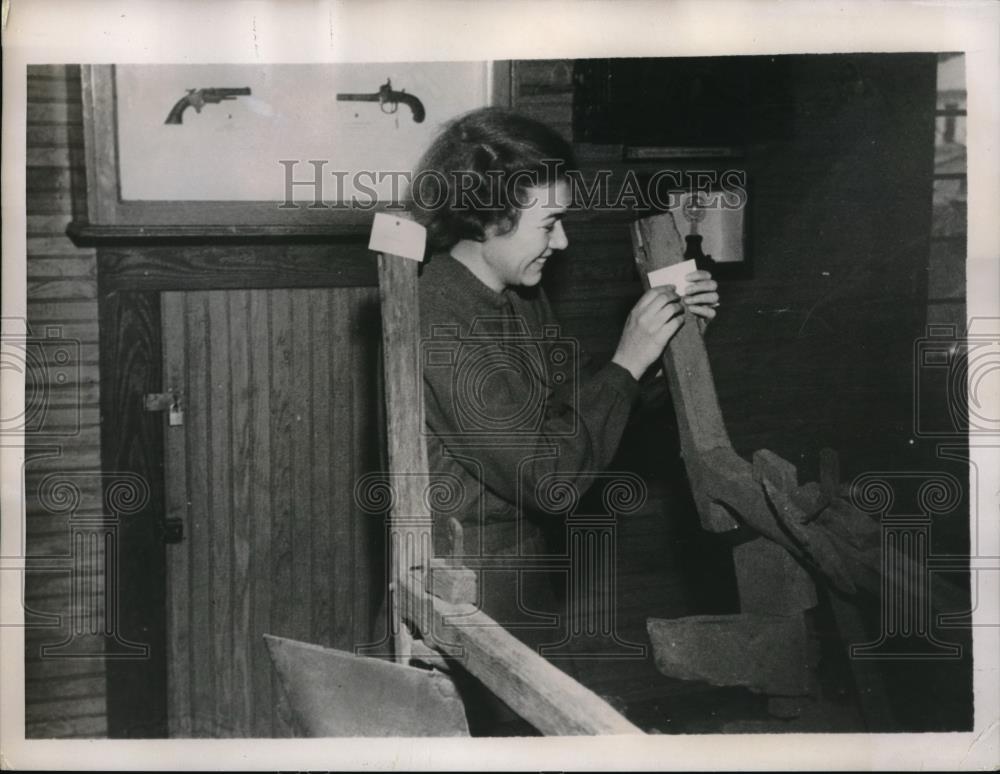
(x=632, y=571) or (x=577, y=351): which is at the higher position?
(x=577, y=351)

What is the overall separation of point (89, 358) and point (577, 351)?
123cm

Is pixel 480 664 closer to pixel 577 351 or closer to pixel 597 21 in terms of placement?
pixel 577 351

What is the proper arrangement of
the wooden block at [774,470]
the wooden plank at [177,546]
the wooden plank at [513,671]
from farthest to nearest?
the wooden plank at [177,546] → the wooden block at [774,470] → the wooden plank at [513,671]

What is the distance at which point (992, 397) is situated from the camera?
2.73 m

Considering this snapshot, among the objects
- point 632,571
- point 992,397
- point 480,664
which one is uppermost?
point 992,397

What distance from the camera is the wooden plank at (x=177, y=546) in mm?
2740

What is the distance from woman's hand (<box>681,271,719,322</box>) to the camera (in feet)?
8.91

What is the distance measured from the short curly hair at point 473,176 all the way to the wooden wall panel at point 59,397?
86 centimetres

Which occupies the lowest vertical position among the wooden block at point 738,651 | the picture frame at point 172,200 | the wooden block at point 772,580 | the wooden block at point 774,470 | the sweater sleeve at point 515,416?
the wooden block at point 738,651

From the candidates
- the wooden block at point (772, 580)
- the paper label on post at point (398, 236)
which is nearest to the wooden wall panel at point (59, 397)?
the paper label on post at point (398, 236)

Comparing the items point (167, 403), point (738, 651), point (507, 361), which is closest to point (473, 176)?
point (507, 361)

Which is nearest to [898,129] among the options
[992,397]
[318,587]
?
[992,397]

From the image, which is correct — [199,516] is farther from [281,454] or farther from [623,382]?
[623,382]

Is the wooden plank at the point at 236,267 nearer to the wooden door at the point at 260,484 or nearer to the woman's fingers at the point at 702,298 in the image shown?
the wooden door at the point at 260,484
